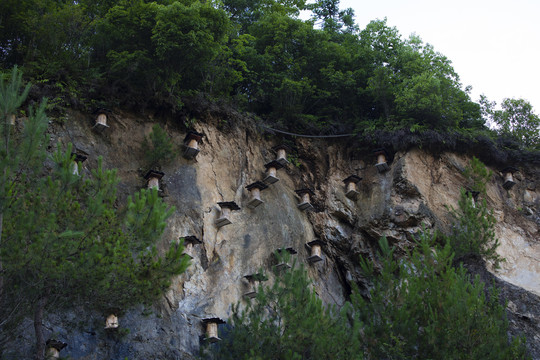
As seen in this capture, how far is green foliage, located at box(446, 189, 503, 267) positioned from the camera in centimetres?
1577

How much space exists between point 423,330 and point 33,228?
292 inches

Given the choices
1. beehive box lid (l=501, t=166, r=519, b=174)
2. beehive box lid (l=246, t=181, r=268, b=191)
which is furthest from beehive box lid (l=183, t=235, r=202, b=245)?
beehive box lid (l=501, t=166, r=519, b=174)

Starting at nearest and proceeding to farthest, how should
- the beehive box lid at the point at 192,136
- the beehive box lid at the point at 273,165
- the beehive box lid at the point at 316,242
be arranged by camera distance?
the beehive box lid at the point at 192,136
the beehive box lid at the point at 316,242
the beehive box lid at the point at 273,165

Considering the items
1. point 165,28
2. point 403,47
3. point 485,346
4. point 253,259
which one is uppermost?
point 403,47

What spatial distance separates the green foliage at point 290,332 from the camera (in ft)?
36.2

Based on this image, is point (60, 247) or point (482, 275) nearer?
point (60, 247)

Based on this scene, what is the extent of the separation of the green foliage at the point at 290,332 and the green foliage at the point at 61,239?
2012mm

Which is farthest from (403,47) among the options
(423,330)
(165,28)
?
(423,330)

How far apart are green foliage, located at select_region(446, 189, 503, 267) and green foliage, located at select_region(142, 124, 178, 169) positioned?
23.7 ft

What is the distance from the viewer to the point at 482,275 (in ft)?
50.8

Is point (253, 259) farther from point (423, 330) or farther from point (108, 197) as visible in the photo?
point (108, 197)

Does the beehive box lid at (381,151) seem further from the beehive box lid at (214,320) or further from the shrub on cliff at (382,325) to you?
the beehive box lid at (214,320)

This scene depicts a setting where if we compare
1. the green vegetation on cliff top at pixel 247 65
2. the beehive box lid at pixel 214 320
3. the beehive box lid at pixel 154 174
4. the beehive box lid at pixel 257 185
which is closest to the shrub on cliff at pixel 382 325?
the beehive box lid at pixel 214 320

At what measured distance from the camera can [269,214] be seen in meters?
16.2
